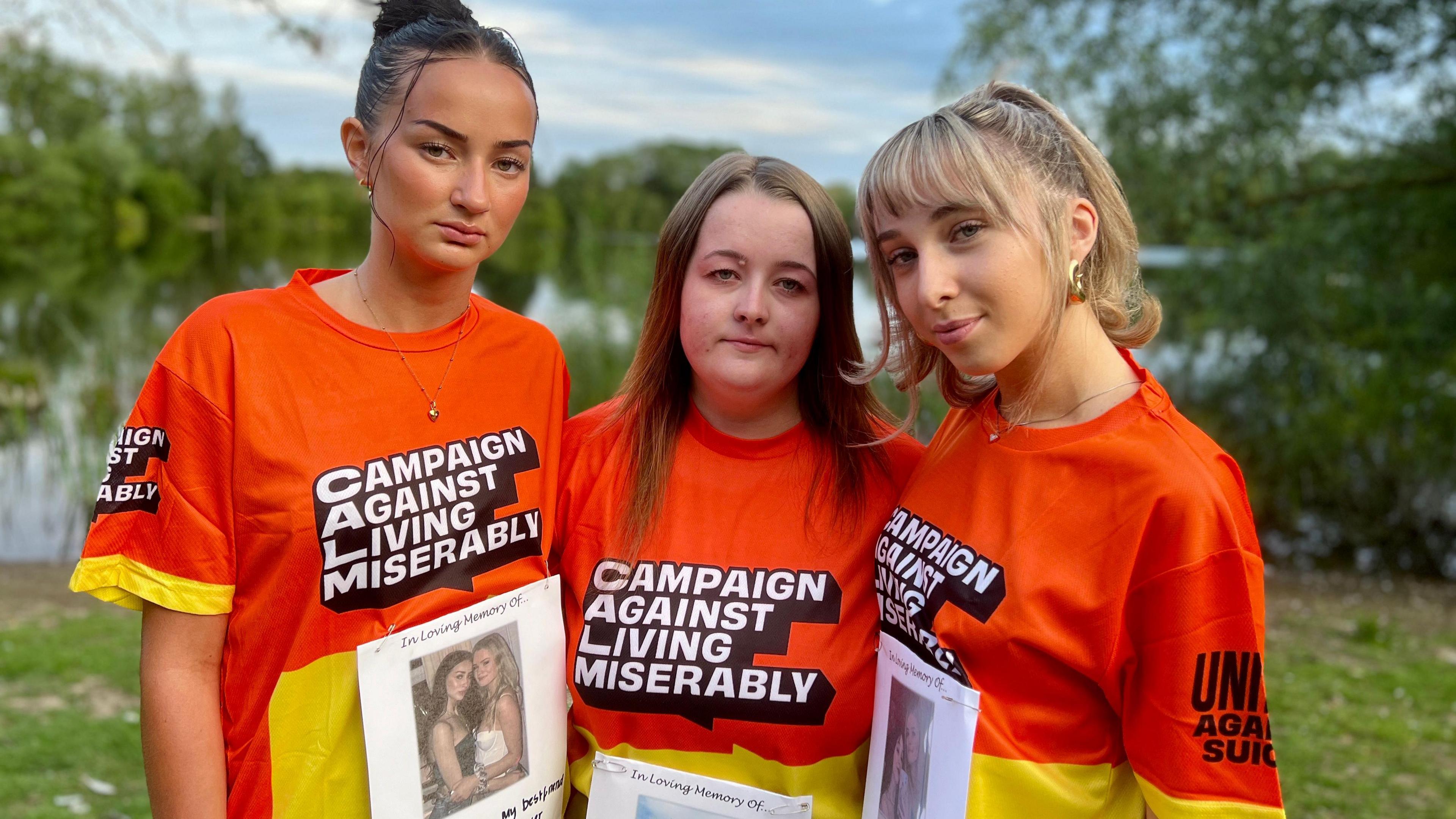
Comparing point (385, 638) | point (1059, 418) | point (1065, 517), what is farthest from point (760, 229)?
point (385, 638)

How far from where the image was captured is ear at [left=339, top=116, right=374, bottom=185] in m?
2.08

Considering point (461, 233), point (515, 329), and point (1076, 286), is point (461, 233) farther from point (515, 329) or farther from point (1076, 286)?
point (1076, 286)

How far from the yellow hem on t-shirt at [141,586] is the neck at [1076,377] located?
5.05 feet

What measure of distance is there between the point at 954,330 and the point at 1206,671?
710 millimetres

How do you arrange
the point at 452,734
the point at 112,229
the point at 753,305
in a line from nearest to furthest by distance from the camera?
1. the point at 452,734
2. the point at 753,305
3. the point at 112,229

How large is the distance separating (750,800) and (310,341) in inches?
49.2

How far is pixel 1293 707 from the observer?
5148 millimetres

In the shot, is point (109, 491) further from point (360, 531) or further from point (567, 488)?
point (567, 488)

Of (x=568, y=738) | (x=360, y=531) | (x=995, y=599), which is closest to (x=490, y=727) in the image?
(x=568, y=738)

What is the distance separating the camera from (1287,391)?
8422 mm

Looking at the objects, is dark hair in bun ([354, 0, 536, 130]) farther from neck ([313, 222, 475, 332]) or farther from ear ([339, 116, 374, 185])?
neck ([313, 222, 475, 332])

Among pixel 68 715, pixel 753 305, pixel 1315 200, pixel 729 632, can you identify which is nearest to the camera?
pixel 729 632

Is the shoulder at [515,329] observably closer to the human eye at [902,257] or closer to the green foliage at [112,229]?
the human eye at [902,257]

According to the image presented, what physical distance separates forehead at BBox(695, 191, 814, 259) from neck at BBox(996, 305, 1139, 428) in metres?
0.61
